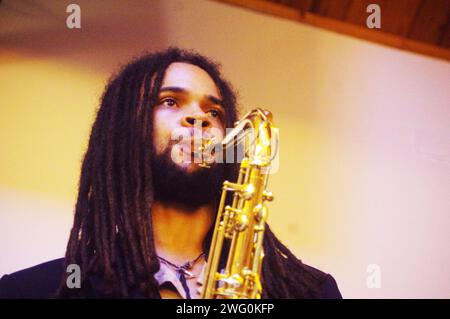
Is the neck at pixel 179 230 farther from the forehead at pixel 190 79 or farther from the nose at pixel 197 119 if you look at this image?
the forehead at pixel 190 79

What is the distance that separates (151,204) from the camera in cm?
180

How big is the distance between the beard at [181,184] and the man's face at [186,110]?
20 millimetres

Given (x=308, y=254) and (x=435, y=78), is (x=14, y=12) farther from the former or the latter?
(x=435, y=78)

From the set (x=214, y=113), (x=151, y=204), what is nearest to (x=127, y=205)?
(x=151, y=204)

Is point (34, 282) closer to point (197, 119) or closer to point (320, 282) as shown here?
point (197, 119)

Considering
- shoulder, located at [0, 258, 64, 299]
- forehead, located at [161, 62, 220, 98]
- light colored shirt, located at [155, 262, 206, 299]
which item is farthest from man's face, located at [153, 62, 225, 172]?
shoulder, located at [0, 258, 64, 299]

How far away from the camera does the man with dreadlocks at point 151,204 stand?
1680 mm

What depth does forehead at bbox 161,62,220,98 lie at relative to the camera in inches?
77.1

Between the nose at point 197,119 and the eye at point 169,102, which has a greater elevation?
the eye at point 169,102

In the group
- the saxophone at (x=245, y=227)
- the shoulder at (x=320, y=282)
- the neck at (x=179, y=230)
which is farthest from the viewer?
the shoulder at (x=320, y=282)

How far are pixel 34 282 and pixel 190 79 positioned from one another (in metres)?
0.83

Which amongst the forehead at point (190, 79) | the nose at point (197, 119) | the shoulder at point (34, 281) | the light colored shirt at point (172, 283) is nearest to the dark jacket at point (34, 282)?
the shoulder at point (34, 281)

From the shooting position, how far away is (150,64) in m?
2.00

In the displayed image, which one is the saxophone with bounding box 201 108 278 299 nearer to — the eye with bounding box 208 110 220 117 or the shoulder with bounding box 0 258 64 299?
the eye with bounding box 208 110 220 117
